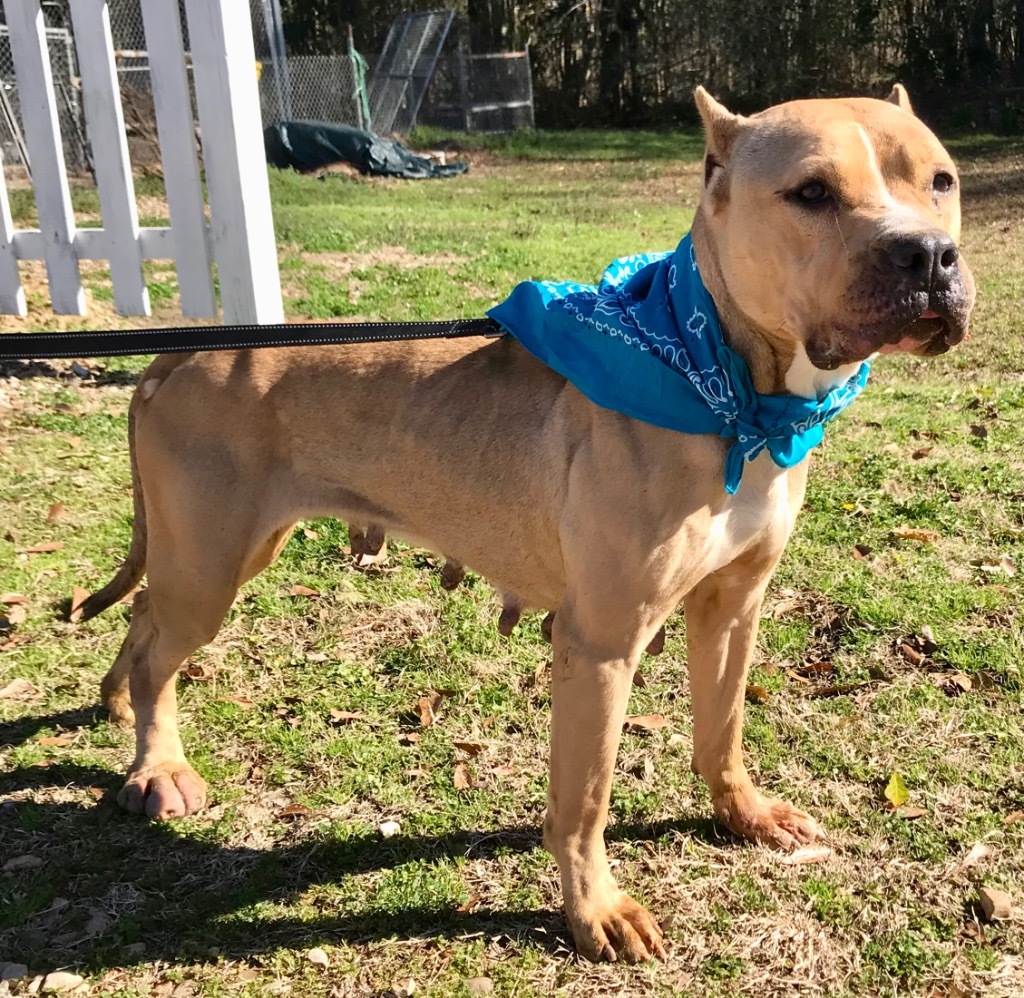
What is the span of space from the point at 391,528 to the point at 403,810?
3.15 feet

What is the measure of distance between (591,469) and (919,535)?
2813 mm

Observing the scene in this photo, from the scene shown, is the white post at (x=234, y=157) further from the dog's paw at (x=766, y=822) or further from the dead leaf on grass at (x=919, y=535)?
the dog's paw at (x=766, y=822)

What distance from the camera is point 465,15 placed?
25906mm

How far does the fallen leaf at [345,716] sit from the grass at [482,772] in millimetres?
18

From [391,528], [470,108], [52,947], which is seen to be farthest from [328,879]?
[470,108]

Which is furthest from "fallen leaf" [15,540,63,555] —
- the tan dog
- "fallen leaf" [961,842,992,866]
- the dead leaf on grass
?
"fallen leaf" [961,842,992,866]

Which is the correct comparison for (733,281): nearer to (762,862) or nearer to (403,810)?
(762,862)

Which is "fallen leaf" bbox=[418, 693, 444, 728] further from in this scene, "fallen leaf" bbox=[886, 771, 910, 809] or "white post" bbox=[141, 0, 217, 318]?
"white post" bbox=[141, 0, 217, 318]

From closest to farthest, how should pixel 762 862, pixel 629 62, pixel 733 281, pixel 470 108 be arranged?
pixel 733 281, pixel 762 862, pixel 470 108, pixel 629 62

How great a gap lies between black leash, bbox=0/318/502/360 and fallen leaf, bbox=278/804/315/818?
1544 mm

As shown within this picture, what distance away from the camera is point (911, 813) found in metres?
3.43

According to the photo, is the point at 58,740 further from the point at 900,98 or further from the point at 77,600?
the point at 900,98

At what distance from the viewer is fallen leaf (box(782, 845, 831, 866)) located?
3.27 meters

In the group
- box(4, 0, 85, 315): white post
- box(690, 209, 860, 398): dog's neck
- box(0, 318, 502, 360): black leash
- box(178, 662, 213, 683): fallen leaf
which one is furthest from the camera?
box(4, 0, 85, 315): white post
